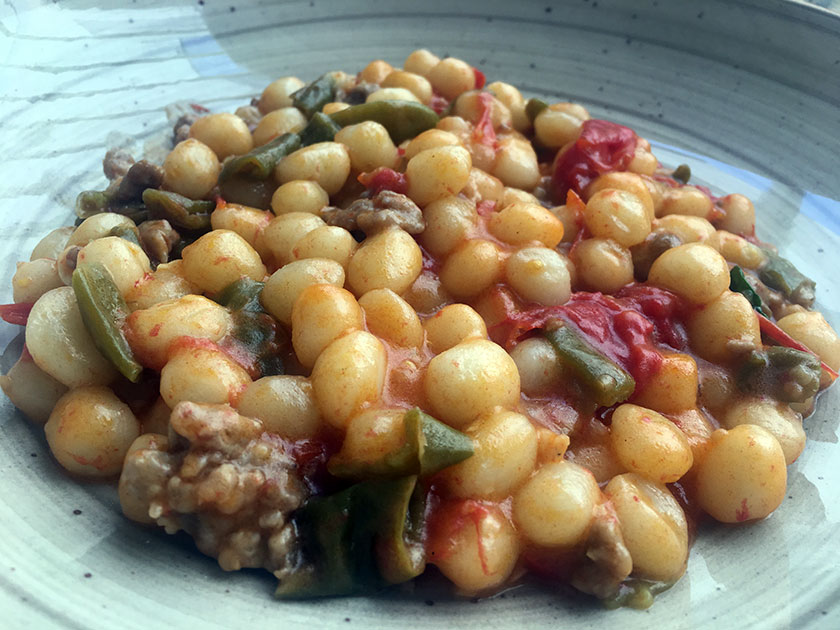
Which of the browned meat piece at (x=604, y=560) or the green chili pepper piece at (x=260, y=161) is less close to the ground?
the green chili pepper piece at (x=260, y=161)

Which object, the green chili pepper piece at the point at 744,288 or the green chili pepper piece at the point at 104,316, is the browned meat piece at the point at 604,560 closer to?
the green chili pepper piece at the point at 744,288

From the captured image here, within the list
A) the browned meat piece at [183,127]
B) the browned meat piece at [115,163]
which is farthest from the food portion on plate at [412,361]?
the browned meat piece at [183,127]

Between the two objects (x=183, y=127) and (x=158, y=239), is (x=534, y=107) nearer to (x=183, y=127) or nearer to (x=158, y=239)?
(x=183, y=127)

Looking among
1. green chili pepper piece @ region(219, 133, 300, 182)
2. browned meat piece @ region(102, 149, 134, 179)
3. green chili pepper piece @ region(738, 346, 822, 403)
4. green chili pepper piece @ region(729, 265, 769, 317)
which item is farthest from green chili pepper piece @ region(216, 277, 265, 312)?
green chili pepper piece @ region(729, 265, 769, 317)

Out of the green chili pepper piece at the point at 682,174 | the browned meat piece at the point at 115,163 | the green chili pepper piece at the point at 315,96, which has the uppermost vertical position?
the green chili pepper piece at the point at 315,96

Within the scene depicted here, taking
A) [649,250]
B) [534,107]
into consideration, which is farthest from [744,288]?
[534,107]

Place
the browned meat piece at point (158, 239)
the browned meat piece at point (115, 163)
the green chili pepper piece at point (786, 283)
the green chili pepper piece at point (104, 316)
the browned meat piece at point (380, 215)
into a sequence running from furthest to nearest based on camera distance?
the browned meat piece at point (115, 163) < the green chili pepper piece at point (786, 283) < the browned meat piece at point (158, 239) < the browned meat piece at point (380, 215) < the green chili pepper piece at point (104, 316)
